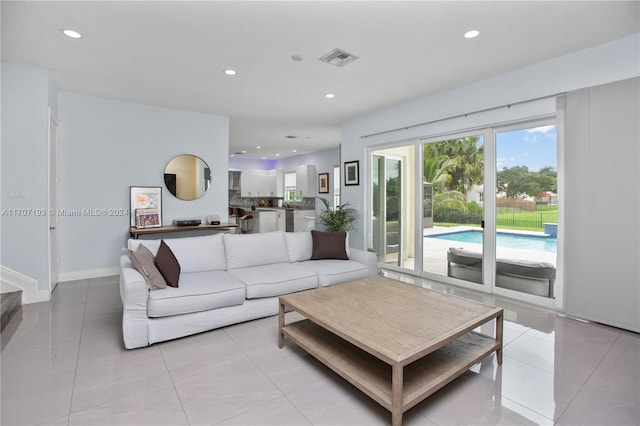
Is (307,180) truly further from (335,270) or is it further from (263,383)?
(263,383)

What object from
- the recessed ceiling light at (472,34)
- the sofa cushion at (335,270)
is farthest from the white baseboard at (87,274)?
the recessed ceiling light at (472,34)

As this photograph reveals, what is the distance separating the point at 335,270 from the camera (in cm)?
370

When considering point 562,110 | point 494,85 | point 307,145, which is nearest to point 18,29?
point 494,85

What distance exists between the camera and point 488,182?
412 centimetres

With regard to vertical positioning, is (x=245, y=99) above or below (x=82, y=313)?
above

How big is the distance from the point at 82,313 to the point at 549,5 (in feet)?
16.8

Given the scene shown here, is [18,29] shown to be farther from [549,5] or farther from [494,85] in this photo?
[494,85]

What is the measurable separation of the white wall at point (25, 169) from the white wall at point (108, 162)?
900 millimetres

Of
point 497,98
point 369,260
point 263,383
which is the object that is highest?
point 497,98

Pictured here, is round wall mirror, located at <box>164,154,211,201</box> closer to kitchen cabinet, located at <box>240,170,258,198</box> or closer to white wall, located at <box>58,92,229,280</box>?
white wall, located at <box>58,92,229,280</box>

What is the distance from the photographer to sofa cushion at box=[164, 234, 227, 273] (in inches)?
133

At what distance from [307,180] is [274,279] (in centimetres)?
661

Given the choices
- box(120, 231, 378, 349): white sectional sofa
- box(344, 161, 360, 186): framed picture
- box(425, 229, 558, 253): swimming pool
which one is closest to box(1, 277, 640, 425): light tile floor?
box(120, 231, 378, 349): white sectional sofa

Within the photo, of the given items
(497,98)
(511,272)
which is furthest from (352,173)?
(511,272)
